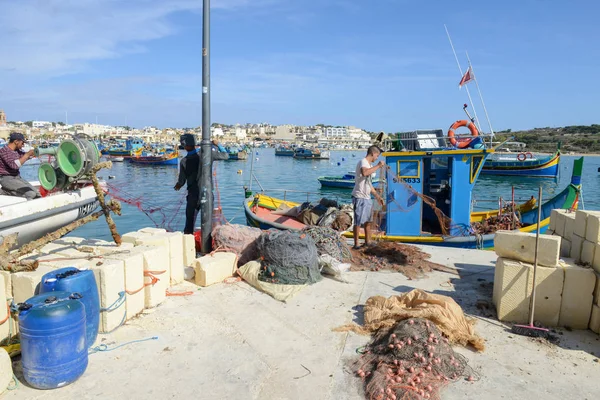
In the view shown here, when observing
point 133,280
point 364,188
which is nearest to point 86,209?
point 133,280

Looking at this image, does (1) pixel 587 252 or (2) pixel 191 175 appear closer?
(1) pixel 587 252

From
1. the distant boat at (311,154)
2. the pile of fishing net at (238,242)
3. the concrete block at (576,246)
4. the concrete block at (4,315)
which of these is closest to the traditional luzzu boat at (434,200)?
the pile of fishing net at (238,242)

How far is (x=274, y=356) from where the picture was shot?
3.63m

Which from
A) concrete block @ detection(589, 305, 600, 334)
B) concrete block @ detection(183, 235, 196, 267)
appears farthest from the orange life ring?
concrete block @ detection(183, 235, 196, 267)

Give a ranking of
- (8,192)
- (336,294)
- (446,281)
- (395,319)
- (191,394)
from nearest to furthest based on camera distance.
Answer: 1. (191,394)
2. (395,319)
3. (336,294)
4. (446,281)
5. (8,192)

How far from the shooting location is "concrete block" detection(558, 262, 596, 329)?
4.14m

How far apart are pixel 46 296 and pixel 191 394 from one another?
1.37m

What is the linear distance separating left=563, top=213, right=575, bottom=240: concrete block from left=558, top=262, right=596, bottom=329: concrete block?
37.4 inches

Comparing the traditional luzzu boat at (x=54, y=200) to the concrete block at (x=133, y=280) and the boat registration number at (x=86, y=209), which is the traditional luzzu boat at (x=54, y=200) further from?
the concrete block at (x=133, y=280)

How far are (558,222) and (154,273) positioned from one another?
5.25 meters

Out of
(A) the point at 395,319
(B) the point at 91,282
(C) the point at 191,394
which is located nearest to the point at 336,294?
(A) the point at 395,319

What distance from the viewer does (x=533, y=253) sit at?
4281 mm

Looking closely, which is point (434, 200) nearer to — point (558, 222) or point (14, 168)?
point (558, 222)

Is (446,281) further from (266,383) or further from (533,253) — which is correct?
(266,383)
